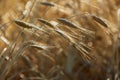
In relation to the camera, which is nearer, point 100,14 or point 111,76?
point 111,76

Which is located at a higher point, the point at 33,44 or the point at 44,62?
the point at 33,44

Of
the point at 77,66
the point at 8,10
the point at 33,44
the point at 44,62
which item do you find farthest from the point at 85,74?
the point at 33,44

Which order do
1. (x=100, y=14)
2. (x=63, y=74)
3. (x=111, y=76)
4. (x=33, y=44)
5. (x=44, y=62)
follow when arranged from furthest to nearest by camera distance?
(x=100, y=14) → (x=44, y=62) → (x=111, y=76) → (x=63, y=74) → (x=33, y=44)

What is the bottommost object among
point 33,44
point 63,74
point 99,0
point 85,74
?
point 85,74

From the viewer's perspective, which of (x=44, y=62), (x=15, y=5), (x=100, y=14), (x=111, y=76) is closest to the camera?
(x=111, y=76)

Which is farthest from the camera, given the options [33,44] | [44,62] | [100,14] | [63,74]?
[100,14]

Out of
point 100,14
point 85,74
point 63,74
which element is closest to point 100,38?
point 100,14

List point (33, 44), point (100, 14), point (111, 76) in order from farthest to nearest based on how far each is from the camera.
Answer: point (100, 14) < point (111, 76) < point (33, 44)

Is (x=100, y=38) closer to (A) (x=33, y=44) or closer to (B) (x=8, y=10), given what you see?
(B) (x=8, y=10)

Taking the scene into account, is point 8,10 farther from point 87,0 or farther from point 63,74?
point 63,74
